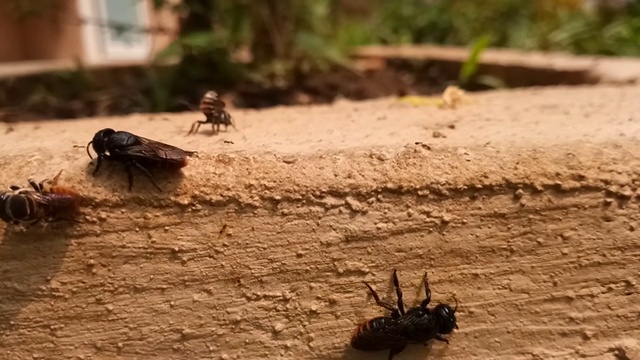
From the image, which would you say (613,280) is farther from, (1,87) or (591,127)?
(1,87)

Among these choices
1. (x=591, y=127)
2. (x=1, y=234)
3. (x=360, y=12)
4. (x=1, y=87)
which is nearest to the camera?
(x=1, y=234)

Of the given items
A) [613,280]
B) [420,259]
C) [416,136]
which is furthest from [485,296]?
[416,136]

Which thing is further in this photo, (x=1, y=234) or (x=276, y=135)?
(x=276, y=135)

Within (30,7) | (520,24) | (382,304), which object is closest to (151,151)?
(382,304)

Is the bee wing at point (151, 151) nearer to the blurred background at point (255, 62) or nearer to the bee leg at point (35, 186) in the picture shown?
the bee leg at point (35, 186)

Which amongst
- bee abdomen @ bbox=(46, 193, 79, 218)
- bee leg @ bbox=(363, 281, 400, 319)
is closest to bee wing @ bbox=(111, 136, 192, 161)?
bee abdomen @ bbox=(46, 193, 79, 218)

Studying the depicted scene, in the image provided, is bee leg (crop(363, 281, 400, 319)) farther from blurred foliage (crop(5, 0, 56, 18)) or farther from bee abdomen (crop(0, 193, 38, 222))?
blurred foliage (crop(5, 0, 56, 18))
